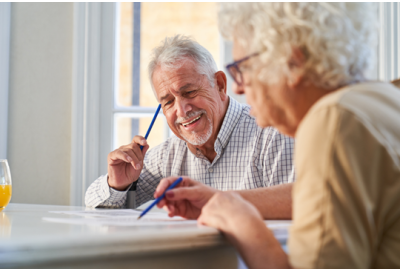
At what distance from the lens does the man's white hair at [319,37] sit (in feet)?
2.01

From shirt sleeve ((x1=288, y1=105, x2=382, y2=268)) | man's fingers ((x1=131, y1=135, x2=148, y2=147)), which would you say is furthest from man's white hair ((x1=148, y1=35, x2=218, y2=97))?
shirt sleeve ((x1=288, y1=105, x2=382, y2=268))

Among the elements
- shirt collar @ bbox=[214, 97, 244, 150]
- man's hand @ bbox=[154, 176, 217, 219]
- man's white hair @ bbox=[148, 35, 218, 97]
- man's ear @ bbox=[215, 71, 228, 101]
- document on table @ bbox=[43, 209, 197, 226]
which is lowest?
document on table @ bbox=[43, 209, 197, 226]

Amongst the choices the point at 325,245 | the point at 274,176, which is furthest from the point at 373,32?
the point at 274,176

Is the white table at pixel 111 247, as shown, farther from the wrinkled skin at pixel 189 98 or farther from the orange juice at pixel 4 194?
the wrinkled skin at pixel 189 98

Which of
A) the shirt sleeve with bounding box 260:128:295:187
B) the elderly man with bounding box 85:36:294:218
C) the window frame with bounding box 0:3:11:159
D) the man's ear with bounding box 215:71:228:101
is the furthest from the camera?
the window frame with bounding box 0:3:11:159

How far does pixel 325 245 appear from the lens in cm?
50

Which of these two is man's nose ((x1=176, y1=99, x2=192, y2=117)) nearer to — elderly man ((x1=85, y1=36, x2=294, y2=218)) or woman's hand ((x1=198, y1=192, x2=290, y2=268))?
elderly man ((x1=85, y1=36, x2=294, y2=218))

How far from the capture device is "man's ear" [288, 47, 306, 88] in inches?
24.8

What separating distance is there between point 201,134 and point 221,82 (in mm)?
268

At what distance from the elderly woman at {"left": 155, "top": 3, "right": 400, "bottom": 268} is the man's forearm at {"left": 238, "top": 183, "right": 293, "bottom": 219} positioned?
26cm

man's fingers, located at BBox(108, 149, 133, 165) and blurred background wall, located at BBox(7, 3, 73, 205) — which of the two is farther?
blurred background wall, located at BBox(7, 3, 73, 205)

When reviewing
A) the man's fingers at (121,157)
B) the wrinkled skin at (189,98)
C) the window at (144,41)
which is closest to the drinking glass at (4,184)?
the man's fingers at (121,157)

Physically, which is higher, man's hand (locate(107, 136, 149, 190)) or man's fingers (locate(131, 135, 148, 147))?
man's fingers (locate(131, 135, 148, 147))

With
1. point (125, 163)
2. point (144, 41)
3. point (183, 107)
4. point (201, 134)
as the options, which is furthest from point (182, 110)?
point (144, 41)
